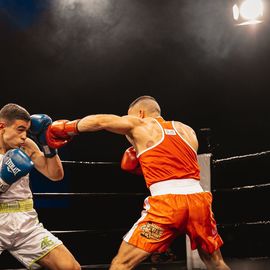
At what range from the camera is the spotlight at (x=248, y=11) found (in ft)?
13.4

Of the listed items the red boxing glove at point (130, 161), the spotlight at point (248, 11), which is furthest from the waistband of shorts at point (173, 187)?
the spotlight at point (248, 11)

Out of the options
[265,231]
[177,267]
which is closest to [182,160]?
[177,267]

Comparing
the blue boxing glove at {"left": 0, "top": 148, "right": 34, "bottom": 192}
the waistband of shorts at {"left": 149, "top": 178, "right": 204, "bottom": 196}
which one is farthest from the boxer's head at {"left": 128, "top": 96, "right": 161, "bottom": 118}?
the blue boxing glove at {"left": 0, "top": 148, "right": 34, "bottom": 192}

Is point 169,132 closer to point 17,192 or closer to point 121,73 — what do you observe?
point 17,192

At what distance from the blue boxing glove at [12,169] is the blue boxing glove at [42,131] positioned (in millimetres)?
313

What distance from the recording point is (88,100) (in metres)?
6.32

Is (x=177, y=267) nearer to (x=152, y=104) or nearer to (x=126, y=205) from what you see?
(x=152, y=104)

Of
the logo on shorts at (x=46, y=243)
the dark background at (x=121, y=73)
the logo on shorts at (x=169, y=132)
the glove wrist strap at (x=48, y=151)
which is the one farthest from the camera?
the dark background at (x=121, y=73)

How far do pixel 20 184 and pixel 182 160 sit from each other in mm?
760

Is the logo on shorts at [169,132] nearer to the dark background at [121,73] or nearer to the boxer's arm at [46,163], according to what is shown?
the boxer's arm at [46,163]

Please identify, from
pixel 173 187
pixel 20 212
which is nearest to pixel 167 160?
pixel 173 187

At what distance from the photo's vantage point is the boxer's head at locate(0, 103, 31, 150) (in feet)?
7.46

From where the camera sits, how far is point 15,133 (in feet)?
7.47

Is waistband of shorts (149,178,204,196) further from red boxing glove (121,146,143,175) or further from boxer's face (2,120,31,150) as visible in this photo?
boxer's face (2,120,31,150)
